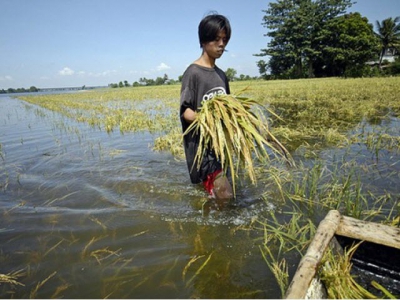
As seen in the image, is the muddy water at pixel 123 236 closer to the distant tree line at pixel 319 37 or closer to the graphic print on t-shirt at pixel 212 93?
the graphic print on t-shirt at pixel 212 93

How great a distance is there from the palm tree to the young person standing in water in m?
40.8

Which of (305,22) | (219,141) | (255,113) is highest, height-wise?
(305,22)

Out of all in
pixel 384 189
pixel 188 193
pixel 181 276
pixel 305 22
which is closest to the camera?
pixel 181 276

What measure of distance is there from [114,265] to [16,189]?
226cm

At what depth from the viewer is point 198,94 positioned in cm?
217

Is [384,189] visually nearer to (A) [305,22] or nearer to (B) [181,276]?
(B) [181,276]

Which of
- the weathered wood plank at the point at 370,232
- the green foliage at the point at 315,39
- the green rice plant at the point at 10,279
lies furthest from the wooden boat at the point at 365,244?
the green foliage at the point at 315,39

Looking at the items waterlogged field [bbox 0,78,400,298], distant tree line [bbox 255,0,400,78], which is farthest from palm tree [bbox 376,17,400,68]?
waterlogged field [bbox 0,78,400,298]

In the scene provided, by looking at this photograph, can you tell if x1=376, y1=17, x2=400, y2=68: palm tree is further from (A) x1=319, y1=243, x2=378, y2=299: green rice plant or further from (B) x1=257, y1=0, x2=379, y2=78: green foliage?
(A) x1=319, y1=243, x2=378, y2=299: green rice plant

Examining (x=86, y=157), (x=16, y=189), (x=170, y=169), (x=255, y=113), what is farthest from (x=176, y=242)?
(x=86, y=157)

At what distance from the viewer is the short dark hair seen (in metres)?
2.00

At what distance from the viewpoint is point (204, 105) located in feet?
6.55

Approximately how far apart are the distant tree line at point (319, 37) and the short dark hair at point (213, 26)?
32716mm

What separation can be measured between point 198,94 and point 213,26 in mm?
543
